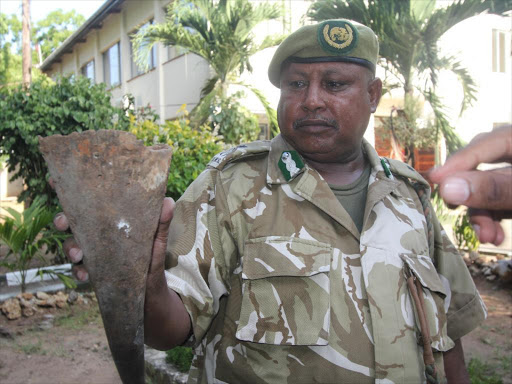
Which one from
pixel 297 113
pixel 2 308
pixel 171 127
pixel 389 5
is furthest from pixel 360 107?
pixel 389 5

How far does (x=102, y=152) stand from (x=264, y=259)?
85 cm

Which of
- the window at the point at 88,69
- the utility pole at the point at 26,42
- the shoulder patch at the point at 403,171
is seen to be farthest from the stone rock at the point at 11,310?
the window at the point at 88,69

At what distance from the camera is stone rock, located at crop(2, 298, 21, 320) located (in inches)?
188

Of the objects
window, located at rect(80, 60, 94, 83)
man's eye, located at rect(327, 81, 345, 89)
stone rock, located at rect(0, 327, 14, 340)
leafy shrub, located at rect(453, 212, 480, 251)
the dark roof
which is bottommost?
stone rock, located at rect(0, 327, 14, 340)

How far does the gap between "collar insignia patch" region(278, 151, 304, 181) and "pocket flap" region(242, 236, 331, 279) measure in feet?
0.88

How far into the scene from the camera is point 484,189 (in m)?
0.77

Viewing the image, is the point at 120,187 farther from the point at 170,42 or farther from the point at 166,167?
the point at 170,42

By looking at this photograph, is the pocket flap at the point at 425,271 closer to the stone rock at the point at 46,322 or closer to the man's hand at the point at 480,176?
the man's hand at the point at 480,176

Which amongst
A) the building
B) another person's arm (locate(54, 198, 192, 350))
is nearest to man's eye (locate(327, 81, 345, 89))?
another person's arm (locate(54, 198, 192, 350))

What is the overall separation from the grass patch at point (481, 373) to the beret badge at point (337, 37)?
97.5 inches

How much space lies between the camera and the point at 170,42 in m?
8.99

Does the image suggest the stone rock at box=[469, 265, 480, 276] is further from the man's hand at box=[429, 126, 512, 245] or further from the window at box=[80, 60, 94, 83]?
the window at box=[80, 60, 94, 83]

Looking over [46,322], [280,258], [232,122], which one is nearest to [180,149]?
[46,322]

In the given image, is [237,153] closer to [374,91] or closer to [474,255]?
[374,91]
